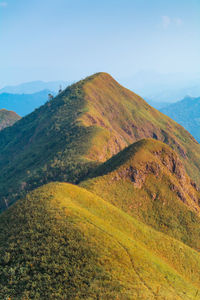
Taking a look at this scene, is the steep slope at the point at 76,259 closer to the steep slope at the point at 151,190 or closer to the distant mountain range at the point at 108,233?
the distant mountain range at the point at 108,233

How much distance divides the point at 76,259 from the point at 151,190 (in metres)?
43.2

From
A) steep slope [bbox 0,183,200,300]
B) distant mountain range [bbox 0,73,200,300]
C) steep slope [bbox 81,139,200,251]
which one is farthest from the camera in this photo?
steep slope [bbox 81,139,200,251]

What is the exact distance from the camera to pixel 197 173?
19925cm

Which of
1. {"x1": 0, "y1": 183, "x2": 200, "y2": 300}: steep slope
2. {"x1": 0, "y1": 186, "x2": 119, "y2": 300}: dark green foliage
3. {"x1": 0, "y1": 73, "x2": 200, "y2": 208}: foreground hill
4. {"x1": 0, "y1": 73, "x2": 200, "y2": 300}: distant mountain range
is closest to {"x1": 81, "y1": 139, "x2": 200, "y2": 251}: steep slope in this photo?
{"x1": 0, "y1": 73, "x2": 200, "y2": 300}: distant mountain range

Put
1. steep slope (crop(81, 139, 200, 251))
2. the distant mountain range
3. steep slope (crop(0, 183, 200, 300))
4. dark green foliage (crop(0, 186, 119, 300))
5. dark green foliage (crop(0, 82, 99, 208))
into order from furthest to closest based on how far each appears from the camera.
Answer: dark green foliage (crop(0, 82, 99, 208)), steep slope (crop(81, 139, 200, 251)), the distant mountain range, steep slope (crop(0, 183, 200, 300)), dark green foliage (crop(0, 186, 119, 300))

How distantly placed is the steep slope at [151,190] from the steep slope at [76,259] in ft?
42.4

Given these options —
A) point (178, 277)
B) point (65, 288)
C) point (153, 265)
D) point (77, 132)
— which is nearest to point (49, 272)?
point (65, 288)

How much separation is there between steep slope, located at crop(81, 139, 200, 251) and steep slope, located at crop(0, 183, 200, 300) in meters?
12.9

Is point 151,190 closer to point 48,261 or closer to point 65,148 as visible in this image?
point 48,261

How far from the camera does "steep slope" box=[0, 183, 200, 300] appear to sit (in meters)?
35.2

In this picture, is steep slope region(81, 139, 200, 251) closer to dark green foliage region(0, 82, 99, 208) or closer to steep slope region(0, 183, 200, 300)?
steep slope region(0, 183, 200, 300)

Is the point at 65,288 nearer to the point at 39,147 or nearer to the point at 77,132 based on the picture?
the point at 77,132

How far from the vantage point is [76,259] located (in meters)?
38.3

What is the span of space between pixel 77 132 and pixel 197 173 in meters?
117
